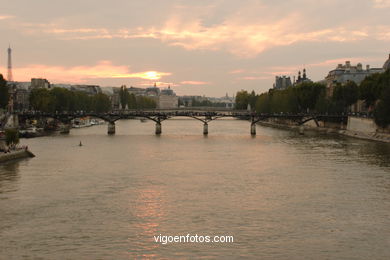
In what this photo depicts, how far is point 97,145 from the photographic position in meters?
72.1

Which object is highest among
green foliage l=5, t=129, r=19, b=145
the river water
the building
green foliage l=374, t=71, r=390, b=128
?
the building

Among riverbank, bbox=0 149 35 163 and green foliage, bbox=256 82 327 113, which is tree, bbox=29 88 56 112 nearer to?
green foliage, bbox=256 82 327 113

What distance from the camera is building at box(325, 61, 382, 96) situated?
133 metres

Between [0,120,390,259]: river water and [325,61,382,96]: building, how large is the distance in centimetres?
7839

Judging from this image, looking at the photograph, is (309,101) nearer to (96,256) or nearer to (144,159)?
(144,159)

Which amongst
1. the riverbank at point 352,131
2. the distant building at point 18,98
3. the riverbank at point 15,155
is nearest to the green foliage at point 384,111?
the riverbank at point 352,131

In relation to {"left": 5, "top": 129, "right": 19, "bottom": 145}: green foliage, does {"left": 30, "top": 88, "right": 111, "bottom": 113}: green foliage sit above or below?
above

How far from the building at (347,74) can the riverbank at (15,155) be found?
87221 mm

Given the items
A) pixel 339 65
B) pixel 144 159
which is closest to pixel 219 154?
pixel 144 159

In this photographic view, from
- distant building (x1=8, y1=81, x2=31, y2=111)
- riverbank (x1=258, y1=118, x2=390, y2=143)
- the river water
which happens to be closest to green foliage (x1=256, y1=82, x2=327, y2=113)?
riverbank (x1=258, y1=118, x2=390, y2=143)

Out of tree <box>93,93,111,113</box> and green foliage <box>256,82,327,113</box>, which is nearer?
green foliage <box>256,82,327,113</box>

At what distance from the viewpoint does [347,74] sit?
133375 millimetres

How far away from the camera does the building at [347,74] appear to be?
13312cm

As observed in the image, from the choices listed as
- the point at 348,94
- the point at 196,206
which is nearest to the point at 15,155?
the point at 196,206
